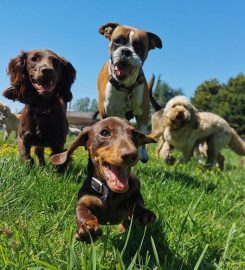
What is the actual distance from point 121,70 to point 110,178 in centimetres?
325

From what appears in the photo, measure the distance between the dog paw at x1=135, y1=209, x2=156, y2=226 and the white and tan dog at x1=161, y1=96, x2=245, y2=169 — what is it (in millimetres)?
6019

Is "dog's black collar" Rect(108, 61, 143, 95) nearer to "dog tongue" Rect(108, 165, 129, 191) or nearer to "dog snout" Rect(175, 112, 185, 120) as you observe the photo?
"dog snout" Rect(175, 112, 185, 120)

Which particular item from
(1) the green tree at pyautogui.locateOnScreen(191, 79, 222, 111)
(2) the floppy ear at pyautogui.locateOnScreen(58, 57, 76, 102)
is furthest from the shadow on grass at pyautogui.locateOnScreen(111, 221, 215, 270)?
(1) the green tree at pyautogui.locateOnScreen(191, 79, 222, 111)

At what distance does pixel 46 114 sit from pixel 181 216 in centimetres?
230

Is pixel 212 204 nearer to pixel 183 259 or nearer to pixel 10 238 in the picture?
pixel 183 259

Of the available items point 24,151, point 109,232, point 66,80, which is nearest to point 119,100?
point 66,80

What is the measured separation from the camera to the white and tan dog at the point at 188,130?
948 cm

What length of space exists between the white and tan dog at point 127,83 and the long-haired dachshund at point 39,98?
808 millimetres

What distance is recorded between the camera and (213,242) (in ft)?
11.5

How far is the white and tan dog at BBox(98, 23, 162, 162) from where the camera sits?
613 centimetres

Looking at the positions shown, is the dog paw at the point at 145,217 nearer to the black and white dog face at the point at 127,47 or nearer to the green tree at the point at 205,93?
the black and white dog face at the point at 127,47

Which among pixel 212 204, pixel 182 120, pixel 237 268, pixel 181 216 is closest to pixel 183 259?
pixel 237 268

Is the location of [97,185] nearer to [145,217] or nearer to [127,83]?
[145,217]

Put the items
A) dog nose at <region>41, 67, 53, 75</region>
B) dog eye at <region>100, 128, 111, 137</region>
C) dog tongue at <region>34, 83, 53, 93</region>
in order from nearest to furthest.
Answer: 1. dog eye at <region>100, 128, 111, 137</region>
2. dog nose at <region>41, 67, 53, 75</region>
3. dog tongue at <region>34, 83, 53, 93</region>
